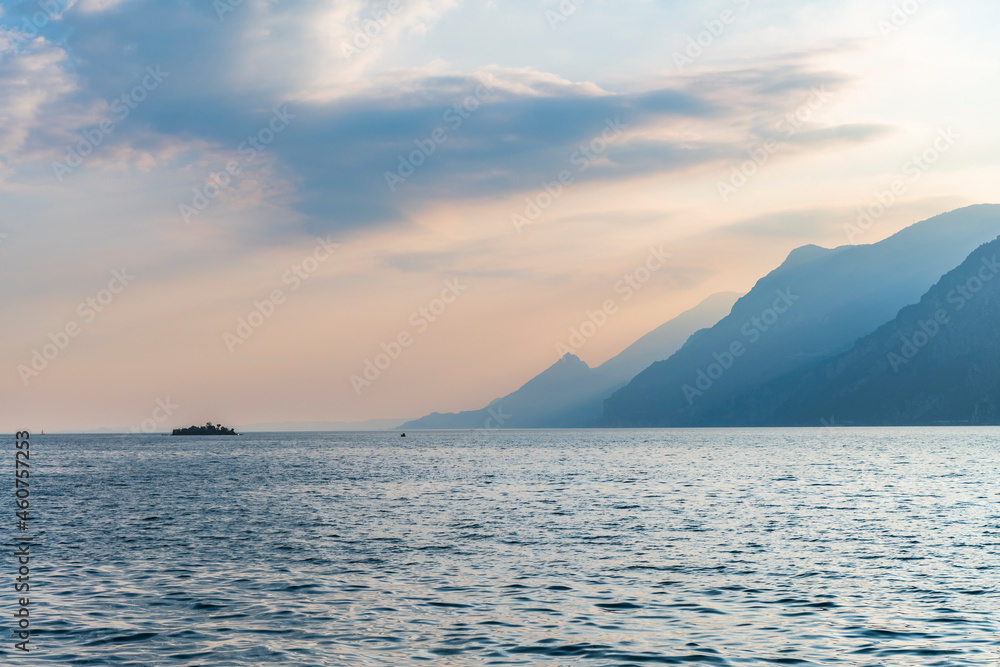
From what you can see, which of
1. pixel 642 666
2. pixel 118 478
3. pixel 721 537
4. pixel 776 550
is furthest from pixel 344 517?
pixel 118 478

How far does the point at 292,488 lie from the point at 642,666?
8039 centimetres

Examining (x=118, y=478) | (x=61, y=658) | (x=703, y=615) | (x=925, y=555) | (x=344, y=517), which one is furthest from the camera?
(x=118, y=478)

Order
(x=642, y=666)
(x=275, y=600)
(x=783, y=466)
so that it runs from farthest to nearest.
A: (x=783, y=466) < (x=275, y=600) < (x=642, y=666)

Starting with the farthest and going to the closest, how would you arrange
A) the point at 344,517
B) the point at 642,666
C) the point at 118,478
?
the point at 118,478, the point at 344,517, the point at 642,666

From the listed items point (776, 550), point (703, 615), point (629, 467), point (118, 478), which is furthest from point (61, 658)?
point (629, 467)

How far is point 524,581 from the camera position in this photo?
35344mm

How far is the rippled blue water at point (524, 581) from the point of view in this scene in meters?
24.8

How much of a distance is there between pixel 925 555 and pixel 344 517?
41.4 m

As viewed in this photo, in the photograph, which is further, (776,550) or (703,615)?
(776,550)

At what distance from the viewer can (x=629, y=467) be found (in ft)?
440

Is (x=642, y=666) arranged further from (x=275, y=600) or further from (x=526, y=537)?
(x=526, y=537)

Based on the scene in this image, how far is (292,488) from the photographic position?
96.9m

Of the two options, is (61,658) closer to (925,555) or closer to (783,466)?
(925,555)

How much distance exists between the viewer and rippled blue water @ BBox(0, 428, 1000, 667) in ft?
81.2
